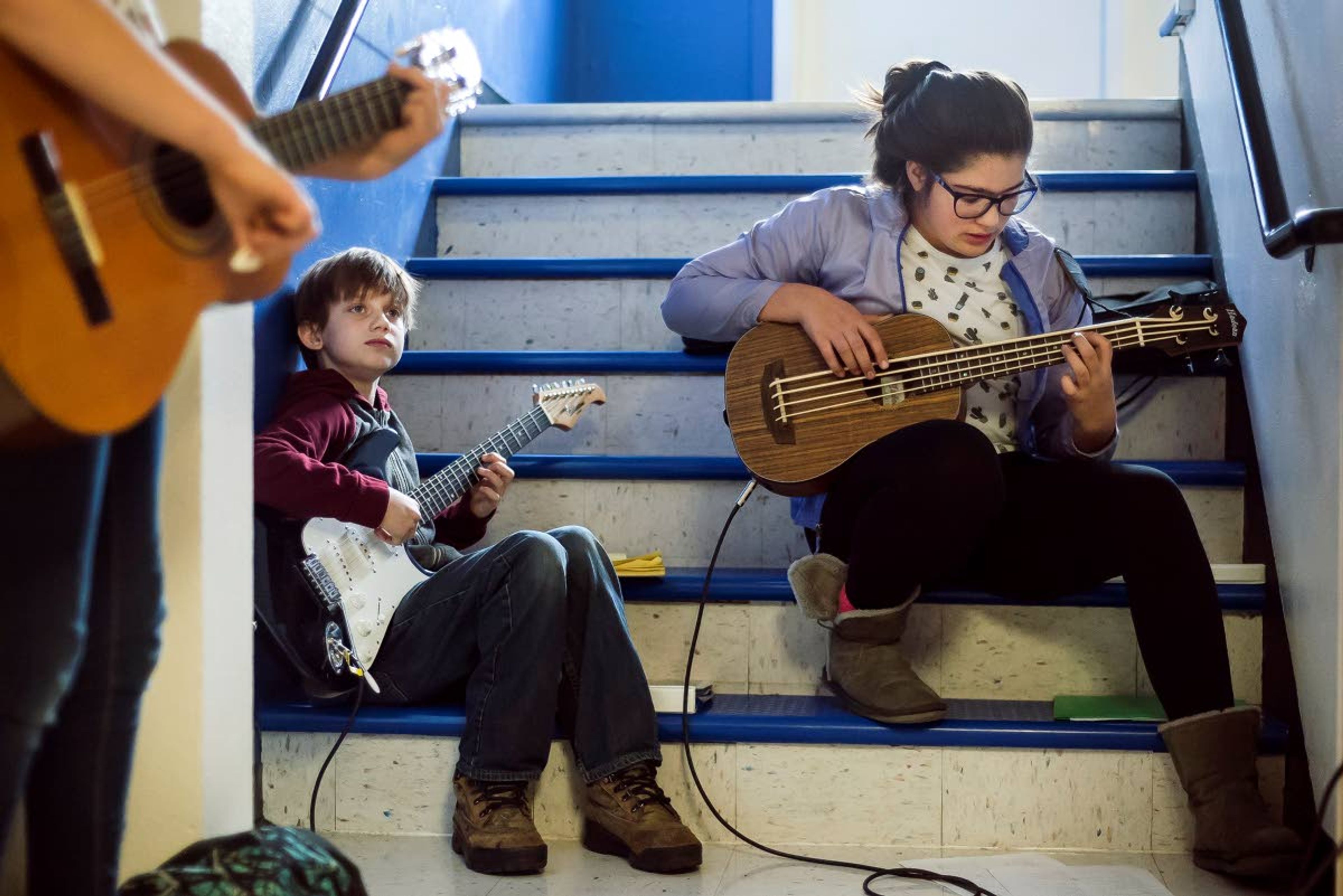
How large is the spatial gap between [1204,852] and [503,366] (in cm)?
142

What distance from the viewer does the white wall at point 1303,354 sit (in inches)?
69.9

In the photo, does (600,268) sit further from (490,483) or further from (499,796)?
(499,796)

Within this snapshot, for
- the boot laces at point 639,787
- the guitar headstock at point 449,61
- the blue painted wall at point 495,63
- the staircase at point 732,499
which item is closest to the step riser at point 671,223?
the staircase at point 732,499

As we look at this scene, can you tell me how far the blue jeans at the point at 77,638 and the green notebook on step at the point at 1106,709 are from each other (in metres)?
1.31

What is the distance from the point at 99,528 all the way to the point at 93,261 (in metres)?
0.24

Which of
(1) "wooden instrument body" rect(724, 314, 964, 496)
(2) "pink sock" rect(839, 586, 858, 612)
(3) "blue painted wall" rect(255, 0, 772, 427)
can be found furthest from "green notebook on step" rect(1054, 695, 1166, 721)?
(3) "blue painted wall" rect(255, 0, 772, 427)

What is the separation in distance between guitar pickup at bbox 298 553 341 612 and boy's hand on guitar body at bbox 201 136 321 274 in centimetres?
101

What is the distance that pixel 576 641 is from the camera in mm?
2008

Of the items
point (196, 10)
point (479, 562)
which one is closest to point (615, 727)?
point (479, 562)

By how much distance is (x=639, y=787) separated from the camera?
74.8 inches

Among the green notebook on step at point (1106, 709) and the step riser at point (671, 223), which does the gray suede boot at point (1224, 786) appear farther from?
the step riser at point (671, 223)

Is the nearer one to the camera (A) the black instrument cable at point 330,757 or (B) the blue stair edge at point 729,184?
(A) the black instrument cable at point 330,757

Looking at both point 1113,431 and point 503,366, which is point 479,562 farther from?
point 1113,431

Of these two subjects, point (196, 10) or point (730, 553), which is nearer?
point (196, 10)
